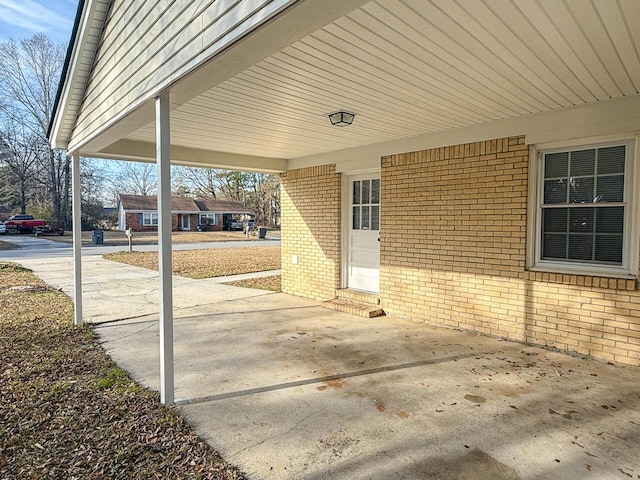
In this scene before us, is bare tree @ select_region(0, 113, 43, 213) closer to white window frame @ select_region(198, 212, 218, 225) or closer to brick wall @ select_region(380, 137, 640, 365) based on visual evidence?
white window frame @ select_region(198, 212, 218, 225)

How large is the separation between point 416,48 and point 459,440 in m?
2.77

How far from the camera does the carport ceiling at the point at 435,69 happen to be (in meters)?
2.27

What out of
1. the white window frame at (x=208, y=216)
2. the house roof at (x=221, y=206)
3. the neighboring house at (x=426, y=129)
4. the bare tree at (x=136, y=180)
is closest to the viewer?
the neighboring house at (x=426, y=129)

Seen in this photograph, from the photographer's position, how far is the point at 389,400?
312 centimetres

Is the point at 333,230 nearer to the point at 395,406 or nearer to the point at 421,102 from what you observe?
the point at 421,102

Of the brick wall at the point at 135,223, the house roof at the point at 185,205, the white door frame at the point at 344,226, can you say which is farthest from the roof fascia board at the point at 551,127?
the brick wall at the point at 135,223

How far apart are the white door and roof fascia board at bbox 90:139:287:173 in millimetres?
1834

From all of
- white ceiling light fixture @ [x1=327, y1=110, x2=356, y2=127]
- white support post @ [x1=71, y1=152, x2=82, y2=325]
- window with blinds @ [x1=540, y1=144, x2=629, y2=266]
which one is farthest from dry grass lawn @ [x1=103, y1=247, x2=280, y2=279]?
window with blinds @ [x1=540, y1=144, x2=629, y2=266]

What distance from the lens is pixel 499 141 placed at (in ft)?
15.4

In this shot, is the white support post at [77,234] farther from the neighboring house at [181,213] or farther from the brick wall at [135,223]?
the brick wall at [135,223]

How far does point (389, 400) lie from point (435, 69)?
2.78 metres

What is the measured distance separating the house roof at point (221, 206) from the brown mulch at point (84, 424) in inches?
1354

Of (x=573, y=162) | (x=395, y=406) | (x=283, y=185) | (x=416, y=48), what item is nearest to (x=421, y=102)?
(x=416, y=48)

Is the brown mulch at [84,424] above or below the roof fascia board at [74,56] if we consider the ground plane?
below
